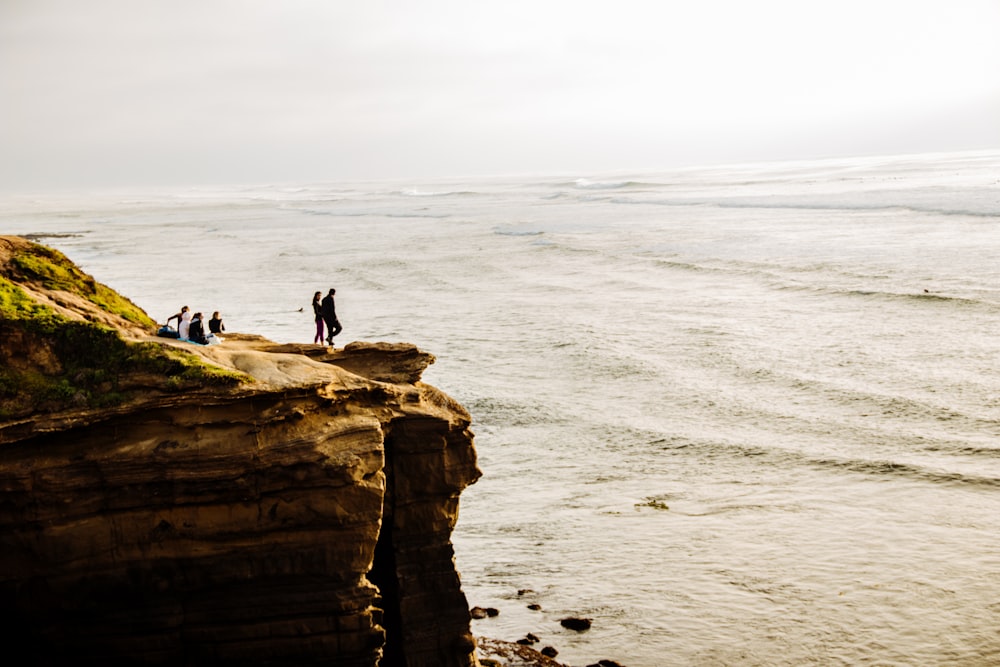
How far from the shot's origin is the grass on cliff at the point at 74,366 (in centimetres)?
1140

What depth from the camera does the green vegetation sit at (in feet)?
37.4

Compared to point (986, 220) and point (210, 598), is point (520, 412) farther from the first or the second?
point (986, 220)

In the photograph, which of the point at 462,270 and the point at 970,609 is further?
the point at 462,270

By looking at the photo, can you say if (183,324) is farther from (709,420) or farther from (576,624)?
(709,420)

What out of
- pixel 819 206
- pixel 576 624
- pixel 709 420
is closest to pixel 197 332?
pixel 576 624

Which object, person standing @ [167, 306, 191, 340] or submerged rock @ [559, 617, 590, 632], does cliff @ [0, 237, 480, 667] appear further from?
submerged rock @ [559, 617, 590, 632]

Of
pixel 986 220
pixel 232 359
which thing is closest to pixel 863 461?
pixel 232 359

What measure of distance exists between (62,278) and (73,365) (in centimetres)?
230

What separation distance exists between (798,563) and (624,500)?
14.6ft

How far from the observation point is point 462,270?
57719 millimetres

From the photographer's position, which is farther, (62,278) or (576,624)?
(576,624)

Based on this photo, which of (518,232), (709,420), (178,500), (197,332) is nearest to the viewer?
(178,500)

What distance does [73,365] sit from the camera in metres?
11.9

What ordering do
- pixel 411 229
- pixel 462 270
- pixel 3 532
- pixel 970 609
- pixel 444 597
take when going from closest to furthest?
pixel 3 532 < pixel 444 597 < pixel 970 609 < pixel 462 270 < pixel 411 229
